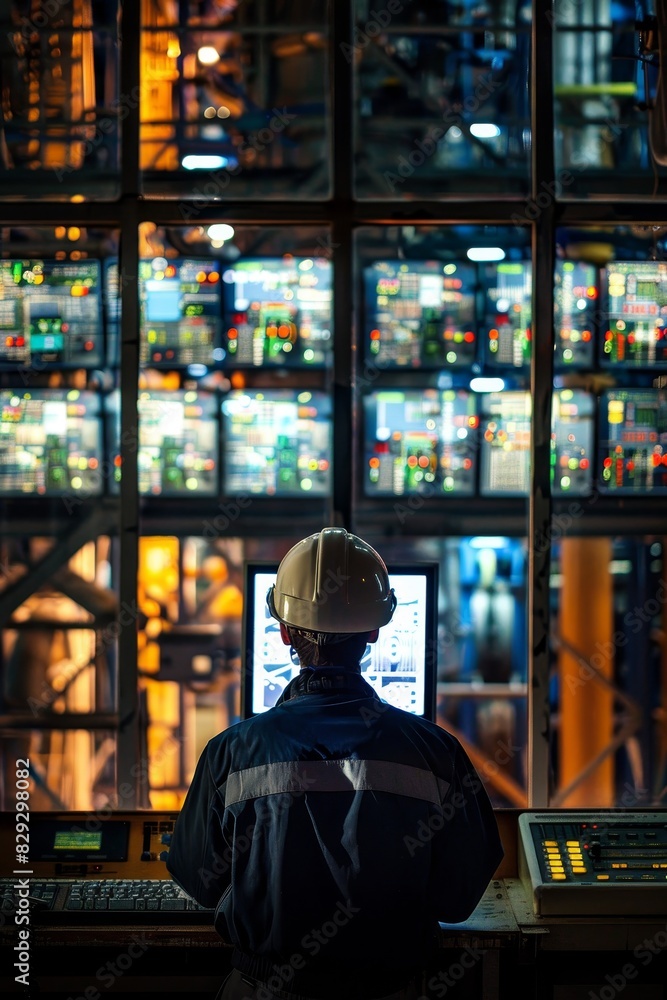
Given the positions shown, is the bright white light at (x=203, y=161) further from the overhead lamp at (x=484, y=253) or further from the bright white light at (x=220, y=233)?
the overhead lamp at (x=484, y=253)

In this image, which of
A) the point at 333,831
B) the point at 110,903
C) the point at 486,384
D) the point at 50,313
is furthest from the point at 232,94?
the point at 333,831

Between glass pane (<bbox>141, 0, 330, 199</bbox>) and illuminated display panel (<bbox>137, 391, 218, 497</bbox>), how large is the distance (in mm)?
1443

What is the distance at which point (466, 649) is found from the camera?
695 cm

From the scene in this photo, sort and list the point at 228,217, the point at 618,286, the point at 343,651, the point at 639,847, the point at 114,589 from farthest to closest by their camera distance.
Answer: the point at 114,589
the point at 618,286
the point at 228,217
the point at 639,847
the point at 343,651

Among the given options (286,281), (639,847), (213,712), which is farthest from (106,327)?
(639,847)

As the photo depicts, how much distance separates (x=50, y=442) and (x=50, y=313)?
2.71 ft

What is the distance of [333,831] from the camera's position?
5.23ft

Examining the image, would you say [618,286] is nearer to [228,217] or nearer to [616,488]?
[616,488]

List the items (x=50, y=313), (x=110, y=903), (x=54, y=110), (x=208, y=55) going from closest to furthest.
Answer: (x=110, y=903)
(x=54, y=110)
(x=50, y=313)
(x=208, y=55)

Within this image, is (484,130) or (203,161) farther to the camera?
→ (203,161)

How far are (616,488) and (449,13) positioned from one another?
3.35 m

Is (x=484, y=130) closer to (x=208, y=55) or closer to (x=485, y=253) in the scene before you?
(x=485, y=253)

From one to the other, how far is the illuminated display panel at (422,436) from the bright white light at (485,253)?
2.95ft

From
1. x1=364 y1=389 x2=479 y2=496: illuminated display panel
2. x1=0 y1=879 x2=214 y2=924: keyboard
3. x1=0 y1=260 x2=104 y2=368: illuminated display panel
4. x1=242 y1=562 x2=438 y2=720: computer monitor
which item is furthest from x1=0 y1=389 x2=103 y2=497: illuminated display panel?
x1=0 y1=879 x2=214 y2=924: keyboard
